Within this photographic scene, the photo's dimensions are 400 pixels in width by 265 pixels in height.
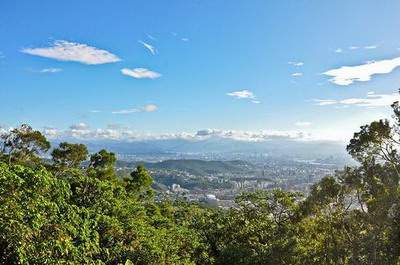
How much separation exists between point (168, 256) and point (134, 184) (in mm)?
31571

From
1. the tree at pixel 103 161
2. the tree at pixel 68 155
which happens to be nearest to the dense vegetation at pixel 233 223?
the tree at pixel 103 161

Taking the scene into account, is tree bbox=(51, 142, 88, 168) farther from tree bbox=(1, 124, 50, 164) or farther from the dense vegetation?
the dense vegetation

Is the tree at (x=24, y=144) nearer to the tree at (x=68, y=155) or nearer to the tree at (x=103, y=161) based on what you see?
the tree at (x=68, y=155)

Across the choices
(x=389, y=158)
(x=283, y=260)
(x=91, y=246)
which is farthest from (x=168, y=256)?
(x=389, y=158)

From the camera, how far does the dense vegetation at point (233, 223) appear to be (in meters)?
14.4

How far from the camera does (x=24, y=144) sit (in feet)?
162

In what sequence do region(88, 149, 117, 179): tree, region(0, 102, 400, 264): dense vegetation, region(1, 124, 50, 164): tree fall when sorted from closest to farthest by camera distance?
region(0, 102, 400, 264): dense vegetation
region(1, 124, 50, 164): tree
region(88, 149, 117, 179): tree

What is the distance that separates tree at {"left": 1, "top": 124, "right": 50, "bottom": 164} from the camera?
47.9 m

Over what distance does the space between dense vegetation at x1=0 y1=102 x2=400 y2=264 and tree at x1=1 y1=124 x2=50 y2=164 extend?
2253 cm

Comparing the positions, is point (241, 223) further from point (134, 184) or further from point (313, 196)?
point (134, 184)

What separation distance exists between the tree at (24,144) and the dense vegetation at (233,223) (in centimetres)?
2253

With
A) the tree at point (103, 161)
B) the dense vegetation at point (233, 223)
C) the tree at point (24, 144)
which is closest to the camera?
the dense vegetation at point (233, 223)

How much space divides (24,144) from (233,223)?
92.9 ft

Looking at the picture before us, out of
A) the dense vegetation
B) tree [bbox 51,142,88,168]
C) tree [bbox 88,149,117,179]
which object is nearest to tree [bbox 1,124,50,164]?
tree [bbox 51,142,88,168]
